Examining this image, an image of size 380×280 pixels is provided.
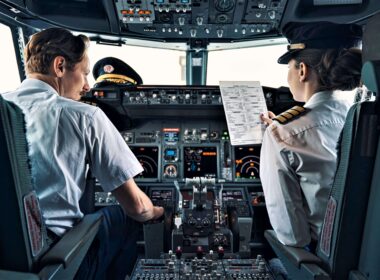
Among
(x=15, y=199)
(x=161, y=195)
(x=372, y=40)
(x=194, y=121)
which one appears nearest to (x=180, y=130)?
(x=194, y=121)

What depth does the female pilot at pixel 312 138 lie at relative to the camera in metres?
1.39

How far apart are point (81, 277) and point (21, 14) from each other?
2.12 meters

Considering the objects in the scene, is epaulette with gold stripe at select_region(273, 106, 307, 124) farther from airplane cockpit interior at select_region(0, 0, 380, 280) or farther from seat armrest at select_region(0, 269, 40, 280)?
A: seat armrest at select_region(0, 269, 40, 280)

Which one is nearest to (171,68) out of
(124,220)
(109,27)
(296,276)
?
(109,27)

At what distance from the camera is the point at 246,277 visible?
1827 mm

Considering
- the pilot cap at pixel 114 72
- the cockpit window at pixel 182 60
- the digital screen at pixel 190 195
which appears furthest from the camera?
the cockpit window at pixel 182 60

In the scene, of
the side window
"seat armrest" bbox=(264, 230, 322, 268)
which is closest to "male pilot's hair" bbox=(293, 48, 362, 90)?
"seat armrest" bbox=(264, 230, 322, 268)

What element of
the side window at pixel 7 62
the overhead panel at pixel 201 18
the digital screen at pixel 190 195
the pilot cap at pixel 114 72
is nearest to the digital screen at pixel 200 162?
the digital screen at pixel 190 195

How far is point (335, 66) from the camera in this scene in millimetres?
1419

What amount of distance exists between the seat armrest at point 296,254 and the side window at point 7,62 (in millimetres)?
2385

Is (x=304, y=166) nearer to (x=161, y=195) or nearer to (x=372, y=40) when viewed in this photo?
(x=372, y=40)

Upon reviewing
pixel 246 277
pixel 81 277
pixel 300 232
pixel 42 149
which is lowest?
pixel 246 277

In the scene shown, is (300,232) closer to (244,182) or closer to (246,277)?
(246,277)

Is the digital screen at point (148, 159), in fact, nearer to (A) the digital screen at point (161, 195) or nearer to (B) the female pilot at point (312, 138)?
(A) the digital screen at point (161, 195)
